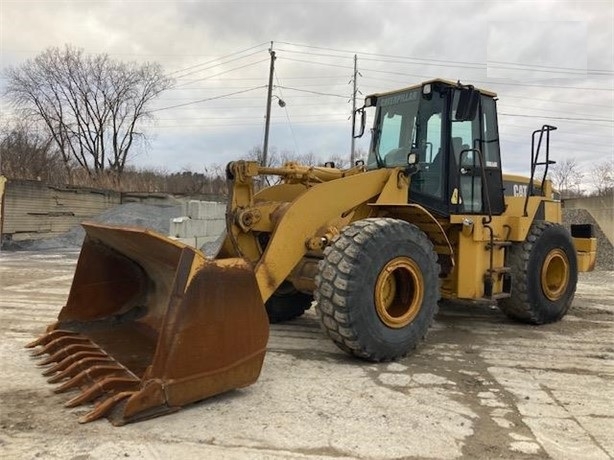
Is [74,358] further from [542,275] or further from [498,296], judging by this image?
[542,275]

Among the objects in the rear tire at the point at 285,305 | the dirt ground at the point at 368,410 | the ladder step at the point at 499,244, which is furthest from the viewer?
the rear tire at the point at 285,305

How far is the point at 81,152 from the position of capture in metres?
40.8

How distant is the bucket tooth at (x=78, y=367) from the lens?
4027 millimetres

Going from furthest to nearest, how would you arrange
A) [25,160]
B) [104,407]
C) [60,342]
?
[25,160] < [60,342] < [104,407]

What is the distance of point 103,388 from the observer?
3576 millimetres

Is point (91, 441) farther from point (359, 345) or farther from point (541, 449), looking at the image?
point (541, 449)

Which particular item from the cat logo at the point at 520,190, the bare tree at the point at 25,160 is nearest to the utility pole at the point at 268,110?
the bare tree at the point at 25,160

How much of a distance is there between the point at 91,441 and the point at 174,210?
778 inches

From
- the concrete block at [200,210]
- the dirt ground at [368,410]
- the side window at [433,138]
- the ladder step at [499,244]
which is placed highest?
the side window at [433,138]

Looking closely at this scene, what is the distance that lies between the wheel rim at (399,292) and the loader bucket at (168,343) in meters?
1.24

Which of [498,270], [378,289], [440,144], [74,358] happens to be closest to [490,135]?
[440,144]

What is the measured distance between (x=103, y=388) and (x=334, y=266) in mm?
1938

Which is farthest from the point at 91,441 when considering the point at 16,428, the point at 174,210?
the point at 174,210

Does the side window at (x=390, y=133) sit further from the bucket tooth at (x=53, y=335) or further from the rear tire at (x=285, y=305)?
the bucket tooth at (x=53, y=335)
